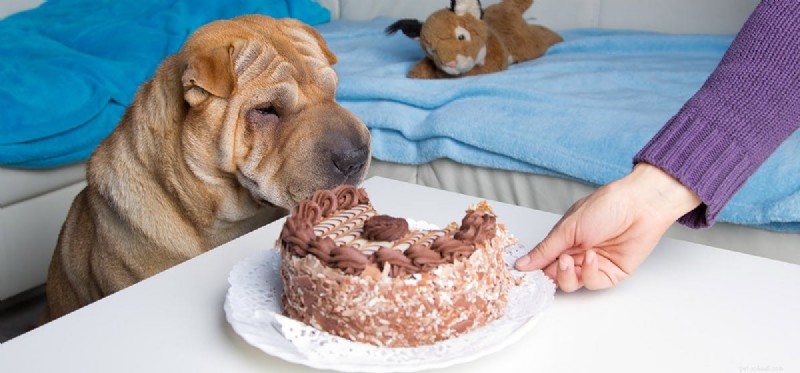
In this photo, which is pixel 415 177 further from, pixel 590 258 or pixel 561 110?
pixel 590 258

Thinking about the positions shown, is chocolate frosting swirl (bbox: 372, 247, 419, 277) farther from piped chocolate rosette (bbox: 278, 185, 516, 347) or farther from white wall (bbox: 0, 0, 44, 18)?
white wall (bbox: 0, 0, 44, 18)

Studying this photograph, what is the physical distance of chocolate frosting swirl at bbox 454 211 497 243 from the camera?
26.9 inches

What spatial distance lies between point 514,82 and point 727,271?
1.03 meters

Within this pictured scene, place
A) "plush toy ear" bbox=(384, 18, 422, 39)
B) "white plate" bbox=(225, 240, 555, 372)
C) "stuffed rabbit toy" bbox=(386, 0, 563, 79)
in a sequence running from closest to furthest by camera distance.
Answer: "white plate" bbox=(225, 240, 555, 372)
"stuffed rabbit toy" bbox=(386, 0, 563, 79)
"plush toy ear" bbox=(384, 18, 422, 39)

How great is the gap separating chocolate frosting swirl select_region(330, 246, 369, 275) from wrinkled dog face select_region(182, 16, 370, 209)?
49 cm

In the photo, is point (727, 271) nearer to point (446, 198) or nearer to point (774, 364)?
point (774, 364)

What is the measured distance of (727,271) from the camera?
0.87 metres

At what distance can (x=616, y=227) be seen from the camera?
31.6 inches

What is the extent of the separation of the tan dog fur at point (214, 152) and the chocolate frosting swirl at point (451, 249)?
1.58 ft

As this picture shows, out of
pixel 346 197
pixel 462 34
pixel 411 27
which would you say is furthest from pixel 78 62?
pixel 346 197

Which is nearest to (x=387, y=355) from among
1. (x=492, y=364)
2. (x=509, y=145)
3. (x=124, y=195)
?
(x=492, y=364)

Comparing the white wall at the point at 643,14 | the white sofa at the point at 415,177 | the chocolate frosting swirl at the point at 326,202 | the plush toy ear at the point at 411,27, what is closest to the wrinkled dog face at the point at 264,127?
the chocolate frosting swirl at the point at 326,202

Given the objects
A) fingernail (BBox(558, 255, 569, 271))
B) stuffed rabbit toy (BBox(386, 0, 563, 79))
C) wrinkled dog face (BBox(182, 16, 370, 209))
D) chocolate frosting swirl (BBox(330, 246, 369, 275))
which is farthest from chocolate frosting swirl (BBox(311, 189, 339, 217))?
→ stuffed rabbit toy (BBox(386, 0, 563, 79))

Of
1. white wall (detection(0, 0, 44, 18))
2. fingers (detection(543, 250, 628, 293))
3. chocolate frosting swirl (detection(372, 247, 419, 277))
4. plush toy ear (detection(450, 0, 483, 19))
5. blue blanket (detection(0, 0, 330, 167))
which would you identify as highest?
chocolate frosting swirl (detection(372, 247, 419, 277))
